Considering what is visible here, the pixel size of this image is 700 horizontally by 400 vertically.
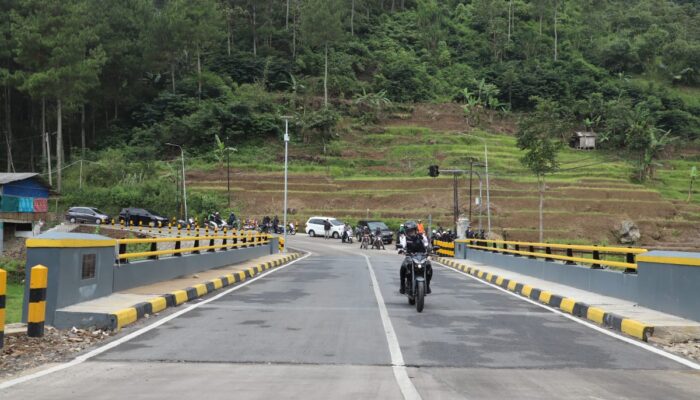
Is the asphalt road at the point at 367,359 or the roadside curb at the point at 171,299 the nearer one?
the asphalt road at the point at 367,359

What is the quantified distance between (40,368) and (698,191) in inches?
2909

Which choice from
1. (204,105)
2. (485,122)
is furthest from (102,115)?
(485,122)

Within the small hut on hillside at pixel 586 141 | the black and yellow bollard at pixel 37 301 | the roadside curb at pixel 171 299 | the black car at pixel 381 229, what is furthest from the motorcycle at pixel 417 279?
the small hut on hillside at pixel 586 141

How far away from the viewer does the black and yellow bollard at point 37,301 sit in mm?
8305

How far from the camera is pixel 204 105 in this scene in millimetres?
79062

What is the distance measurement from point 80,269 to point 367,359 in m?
5.23

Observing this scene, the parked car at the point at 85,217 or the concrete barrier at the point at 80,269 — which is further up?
the parked car at the point at 85,217

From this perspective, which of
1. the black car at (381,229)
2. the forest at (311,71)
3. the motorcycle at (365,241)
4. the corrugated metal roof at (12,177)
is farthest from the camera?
the forest at (311,71)

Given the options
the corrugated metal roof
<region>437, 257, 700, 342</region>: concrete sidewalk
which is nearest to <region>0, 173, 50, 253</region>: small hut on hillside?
the corrugated metal roof

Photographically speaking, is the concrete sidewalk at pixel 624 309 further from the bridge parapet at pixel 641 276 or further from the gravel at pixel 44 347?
the gravel at pixel 44 347

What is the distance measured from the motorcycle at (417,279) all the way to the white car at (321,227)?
1578 inches

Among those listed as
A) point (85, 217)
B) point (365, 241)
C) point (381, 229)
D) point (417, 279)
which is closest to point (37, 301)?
point (417, 279)

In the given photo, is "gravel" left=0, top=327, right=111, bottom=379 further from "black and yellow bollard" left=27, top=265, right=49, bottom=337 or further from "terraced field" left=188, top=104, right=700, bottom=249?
"terraced field" left=188, top=104, right=700, bottom=249

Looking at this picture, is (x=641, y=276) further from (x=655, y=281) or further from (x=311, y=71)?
(x=311, y=71)
